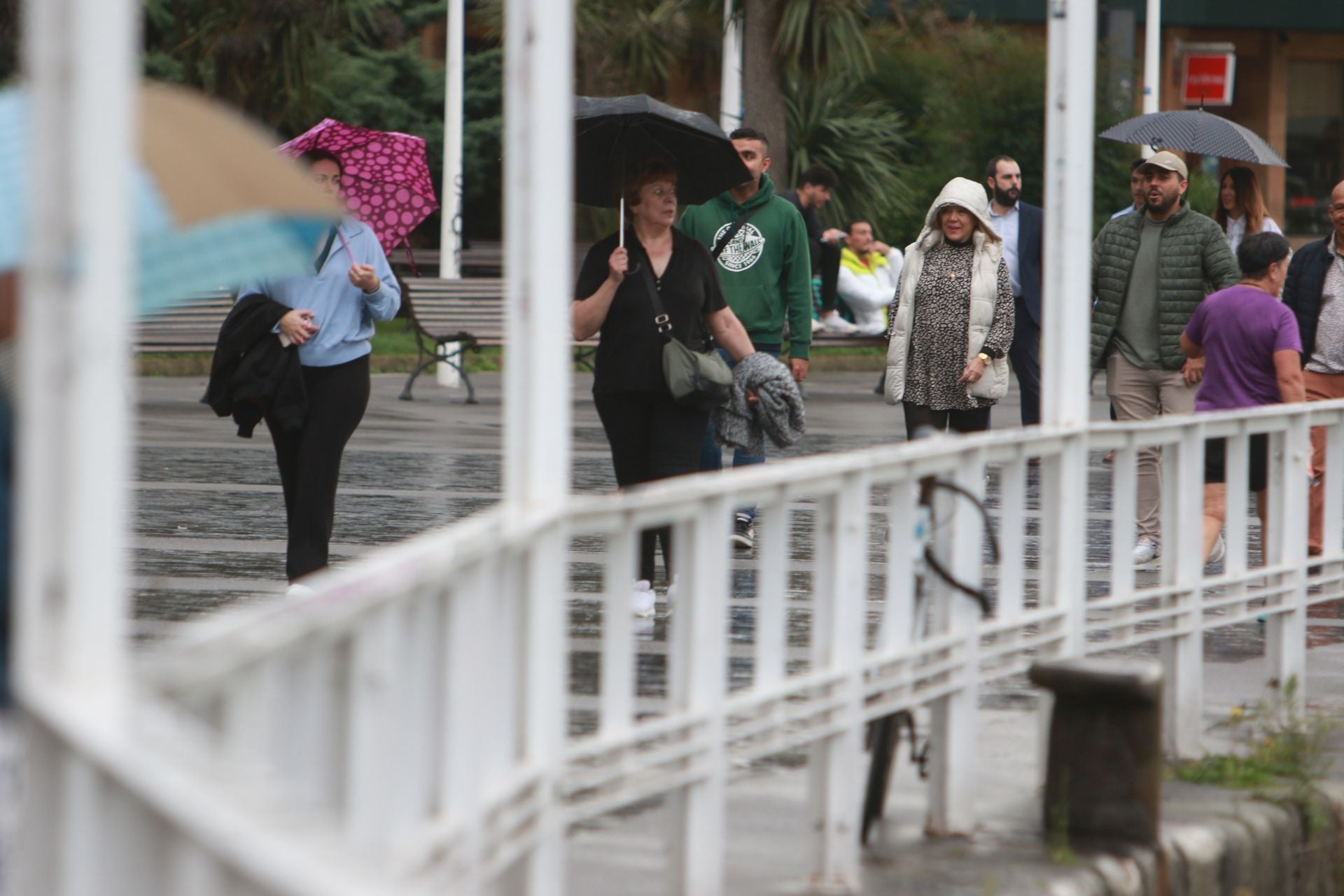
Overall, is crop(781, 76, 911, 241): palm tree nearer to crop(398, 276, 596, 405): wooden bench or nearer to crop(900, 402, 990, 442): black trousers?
crop(398, 276, 596, 405): wooden bench

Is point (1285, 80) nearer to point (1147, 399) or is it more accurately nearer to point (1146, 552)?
point (1147, 399)

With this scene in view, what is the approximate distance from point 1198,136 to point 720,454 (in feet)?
15.2

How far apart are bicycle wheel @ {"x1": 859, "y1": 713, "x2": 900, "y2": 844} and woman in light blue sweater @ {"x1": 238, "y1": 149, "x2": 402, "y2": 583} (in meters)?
3.18

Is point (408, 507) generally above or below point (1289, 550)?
below

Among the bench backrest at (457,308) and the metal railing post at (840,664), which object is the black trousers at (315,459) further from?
the bench backrest at (457,308)

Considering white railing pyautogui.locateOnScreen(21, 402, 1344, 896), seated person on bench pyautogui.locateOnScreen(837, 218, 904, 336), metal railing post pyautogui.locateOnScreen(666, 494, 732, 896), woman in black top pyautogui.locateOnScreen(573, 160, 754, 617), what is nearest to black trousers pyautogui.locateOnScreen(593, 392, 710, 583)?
woman in black top pyautogui.locateOnScreen(573, 160, 754, 617)

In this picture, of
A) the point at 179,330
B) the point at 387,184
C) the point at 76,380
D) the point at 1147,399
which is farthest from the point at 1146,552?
the point at 179,330

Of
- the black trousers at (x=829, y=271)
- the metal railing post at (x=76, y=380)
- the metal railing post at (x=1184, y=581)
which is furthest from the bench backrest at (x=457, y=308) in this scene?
the metal railing post at (x=76, y=380)

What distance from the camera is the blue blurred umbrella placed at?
279 centimetres

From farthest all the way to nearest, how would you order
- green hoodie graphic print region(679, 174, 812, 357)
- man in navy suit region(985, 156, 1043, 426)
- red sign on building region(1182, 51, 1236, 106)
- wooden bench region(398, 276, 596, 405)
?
1. red sign on building region(1182, 51, 1236, 106)
2. wooden bench region(398, 276, 596, 405)
3. man in navy suit region(985, 156, 1043, 426)
4. green hoodie graphic print region(679, 174, 812, 357)

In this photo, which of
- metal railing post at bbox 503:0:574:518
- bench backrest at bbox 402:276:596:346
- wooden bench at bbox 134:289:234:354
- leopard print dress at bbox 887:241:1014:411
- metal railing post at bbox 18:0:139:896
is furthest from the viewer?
bench backrest at bbox 402:276:596:346

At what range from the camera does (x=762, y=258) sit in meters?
9.48

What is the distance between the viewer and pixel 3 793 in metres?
2.84

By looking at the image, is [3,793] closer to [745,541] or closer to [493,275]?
[745,541]
